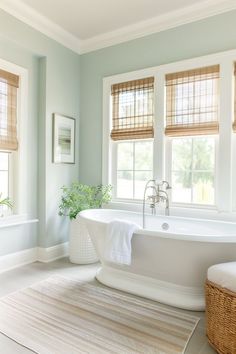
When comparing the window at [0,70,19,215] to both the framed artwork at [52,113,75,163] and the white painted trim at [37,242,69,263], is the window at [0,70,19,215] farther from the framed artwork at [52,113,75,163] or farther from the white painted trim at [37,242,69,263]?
the white painted trim at [37,242,69,263]

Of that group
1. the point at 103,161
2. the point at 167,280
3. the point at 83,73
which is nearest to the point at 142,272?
the point at 167,280

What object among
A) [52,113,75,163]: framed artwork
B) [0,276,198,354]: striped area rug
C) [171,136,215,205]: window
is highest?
[52,113,75,163]: framed artwork

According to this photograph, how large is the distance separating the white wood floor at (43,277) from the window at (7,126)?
2.46ft

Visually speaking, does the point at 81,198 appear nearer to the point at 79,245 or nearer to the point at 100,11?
the point at 79,245

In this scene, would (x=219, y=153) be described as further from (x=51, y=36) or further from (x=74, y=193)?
(x=51, y=36)

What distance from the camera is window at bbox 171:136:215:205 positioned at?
10.3ft

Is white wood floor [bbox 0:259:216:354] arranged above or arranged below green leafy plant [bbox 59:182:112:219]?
below

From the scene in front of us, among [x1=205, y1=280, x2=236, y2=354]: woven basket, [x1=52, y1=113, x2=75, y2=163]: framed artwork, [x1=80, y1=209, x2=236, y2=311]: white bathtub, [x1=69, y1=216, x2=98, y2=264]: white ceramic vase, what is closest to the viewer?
[x1=205, y1=280, x2=236, y2=354]: woven basket

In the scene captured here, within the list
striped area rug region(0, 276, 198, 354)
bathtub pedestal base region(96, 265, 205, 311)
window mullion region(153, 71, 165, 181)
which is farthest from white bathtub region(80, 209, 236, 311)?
window mullion region(153, 71, 165, 181)

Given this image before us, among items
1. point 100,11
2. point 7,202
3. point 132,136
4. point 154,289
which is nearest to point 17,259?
point 7,202

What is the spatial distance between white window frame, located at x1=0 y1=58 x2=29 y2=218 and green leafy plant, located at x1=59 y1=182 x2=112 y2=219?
0.52 meters

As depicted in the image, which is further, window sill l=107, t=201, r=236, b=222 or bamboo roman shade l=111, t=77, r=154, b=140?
bamboo roman shade l=111, t=77, r=154, b=140

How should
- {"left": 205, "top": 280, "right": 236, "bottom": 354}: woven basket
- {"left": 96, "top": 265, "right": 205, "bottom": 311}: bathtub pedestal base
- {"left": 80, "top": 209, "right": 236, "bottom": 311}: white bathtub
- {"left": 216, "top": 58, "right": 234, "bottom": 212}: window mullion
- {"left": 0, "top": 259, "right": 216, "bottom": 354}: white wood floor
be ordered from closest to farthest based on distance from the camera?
{"left": 205, "top": 280, "right": 236, "bottom": 354}: woven basket < {"left": 0, "top": 259, "right": 216, "bottom": 354}: white wood floor < {"left": 80, "top": 209, "right": 236, "bottom": 311}: white bathtub < {"left": 96, "top": 265, "right": 205, "bottom": 311}: bathtub pedestal base < {"left": 216, "top": 58, "right": 234, "bottom": 212}: window mullion

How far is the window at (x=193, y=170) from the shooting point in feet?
10.3
